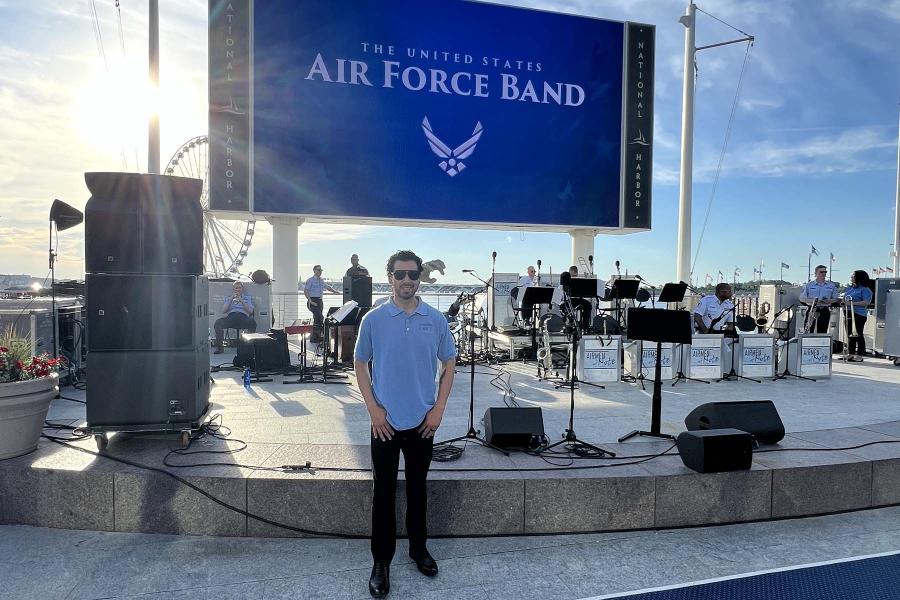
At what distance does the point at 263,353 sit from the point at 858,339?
11.0m

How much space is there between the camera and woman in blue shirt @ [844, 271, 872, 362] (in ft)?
34.7

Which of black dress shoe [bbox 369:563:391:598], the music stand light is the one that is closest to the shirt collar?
black dress shoe [bbox 369:563:391:598]

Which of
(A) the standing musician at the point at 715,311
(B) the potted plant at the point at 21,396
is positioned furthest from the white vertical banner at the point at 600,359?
(B) the potted plant at the point at 21,396

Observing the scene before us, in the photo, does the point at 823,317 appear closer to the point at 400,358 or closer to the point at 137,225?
the point at 400,358

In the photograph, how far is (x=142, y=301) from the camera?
3812 millimetres

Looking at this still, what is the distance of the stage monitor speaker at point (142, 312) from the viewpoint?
148 inches

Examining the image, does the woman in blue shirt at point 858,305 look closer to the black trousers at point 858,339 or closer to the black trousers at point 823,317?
the black trousers at point 858,339

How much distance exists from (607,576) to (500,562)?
565 millimetres

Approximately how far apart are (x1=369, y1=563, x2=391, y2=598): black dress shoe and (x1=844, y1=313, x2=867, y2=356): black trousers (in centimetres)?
1131

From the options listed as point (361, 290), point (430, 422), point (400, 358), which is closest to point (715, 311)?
point (361, 290)

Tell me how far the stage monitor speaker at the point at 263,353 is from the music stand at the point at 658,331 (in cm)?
548

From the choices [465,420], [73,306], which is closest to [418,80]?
[73,306]

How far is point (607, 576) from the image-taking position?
2855mm

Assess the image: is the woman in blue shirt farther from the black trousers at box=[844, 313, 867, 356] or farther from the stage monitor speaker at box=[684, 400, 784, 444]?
the stage monitor speaker at box=[684, 400, 784, 444]
